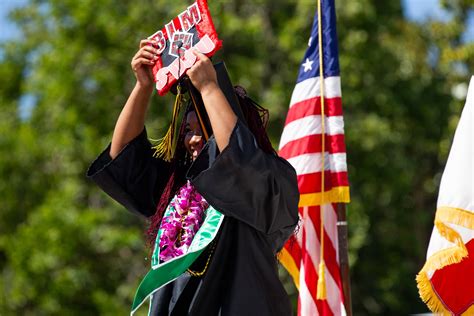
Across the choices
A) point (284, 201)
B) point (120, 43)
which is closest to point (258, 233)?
point (284, 201)

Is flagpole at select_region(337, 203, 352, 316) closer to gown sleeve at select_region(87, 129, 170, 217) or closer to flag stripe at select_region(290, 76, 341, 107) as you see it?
flag stripe at select_region(290, 76, 341, 107)

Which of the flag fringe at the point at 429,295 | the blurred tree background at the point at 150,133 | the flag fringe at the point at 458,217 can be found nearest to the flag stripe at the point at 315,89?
the flag fringe at the point at 458,217

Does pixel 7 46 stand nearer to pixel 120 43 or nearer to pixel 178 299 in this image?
pixel 120 43

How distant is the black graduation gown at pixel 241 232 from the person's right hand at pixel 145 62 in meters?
0.49

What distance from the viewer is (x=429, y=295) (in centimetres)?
405

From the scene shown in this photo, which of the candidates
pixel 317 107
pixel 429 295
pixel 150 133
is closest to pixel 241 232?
pixel 429 295

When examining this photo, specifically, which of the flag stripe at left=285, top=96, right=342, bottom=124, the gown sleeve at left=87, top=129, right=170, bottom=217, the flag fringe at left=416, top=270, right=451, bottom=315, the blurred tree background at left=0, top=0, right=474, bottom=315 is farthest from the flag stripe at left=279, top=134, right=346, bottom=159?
the blurred tree background at left=0, top=0, right=474, bottom=315

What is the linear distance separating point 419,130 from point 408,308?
3.22 metres

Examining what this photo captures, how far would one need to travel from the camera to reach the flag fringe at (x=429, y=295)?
4.06m

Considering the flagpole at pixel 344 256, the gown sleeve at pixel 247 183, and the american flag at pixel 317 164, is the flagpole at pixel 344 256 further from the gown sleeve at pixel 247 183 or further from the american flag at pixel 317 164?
the gown sleeve at pixel 247 183

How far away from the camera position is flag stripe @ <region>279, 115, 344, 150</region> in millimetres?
4875

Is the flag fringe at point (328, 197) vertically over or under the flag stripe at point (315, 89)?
under

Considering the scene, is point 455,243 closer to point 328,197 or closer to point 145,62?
point 328,197

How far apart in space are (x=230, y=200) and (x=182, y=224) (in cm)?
36
